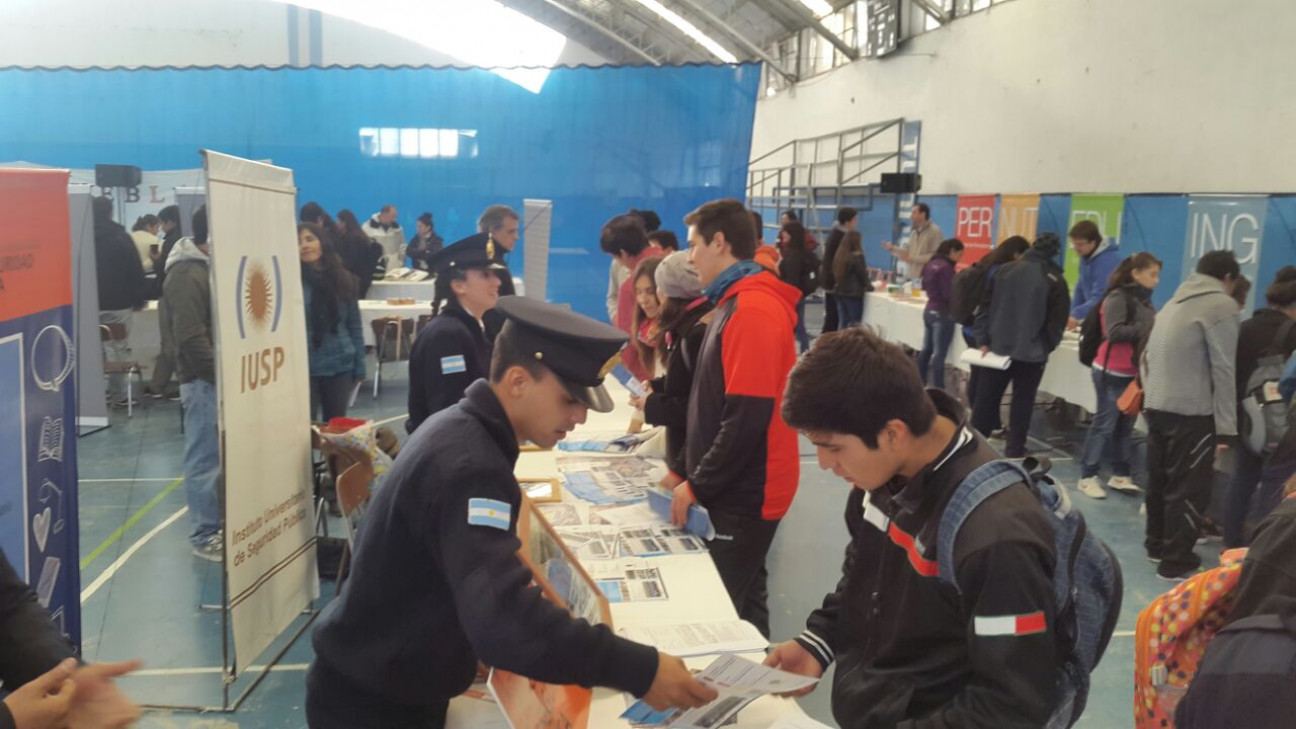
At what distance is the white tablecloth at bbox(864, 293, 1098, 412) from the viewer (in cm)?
618

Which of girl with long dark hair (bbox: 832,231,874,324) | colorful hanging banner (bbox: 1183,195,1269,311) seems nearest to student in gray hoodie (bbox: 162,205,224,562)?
colorful hanging banner (bbox: 1183,195,1269,311)

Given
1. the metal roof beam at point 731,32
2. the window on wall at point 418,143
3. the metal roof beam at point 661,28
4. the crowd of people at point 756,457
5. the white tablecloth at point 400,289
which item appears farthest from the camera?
the metal roof beam at point 661,28

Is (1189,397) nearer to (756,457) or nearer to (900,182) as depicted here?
(756,457)

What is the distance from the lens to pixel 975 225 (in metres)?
10.2

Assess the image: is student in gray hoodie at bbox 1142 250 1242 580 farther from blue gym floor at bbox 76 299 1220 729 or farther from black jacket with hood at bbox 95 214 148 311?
black jacket with hood at bbox 95 214 148 311

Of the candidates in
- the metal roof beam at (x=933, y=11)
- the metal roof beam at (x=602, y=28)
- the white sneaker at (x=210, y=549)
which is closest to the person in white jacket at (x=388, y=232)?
the white sneaker at (x=210, y=549)

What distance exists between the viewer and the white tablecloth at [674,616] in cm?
175

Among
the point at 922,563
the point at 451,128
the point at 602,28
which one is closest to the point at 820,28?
the point at 602,28

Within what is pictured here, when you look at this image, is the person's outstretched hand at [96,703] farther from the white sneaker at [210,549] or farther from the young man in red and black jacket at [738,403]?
the white sneaker at [210,549]

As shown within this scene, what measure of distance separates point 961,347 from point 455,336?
18.4ft

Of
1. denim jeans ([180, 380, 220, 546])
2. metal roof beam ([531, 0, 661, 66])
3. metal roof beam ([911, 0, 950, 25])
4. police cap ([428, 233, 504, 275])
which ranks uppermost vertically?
metal roof beam ([531, 0, 661, 66])

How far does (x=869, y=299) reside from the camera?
31.7ft

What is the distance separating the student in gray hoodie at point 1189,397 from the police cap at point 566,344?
12.0 feet

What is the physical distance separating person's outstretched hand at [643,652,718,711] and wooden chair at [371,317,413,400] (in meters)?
6.98
